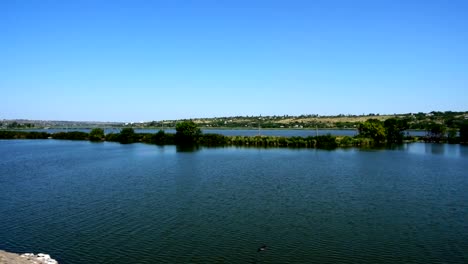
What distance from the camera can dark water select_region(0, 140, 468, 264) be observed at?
68.0 ft

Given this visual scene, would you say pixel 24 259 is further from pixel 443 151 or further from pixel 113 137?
pixel 113 137

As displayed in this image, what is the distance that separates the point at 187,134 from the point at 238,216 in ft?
263

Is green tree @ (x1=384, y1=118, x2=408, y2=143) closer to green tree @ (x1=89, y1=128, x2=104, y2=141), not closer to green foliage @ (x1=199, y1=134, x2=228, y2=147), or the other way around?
green foliage @ (x1=199, y1=134, x2=228, y2=147)

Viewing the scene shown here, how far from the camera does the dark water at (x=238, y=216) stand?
20.7 metres

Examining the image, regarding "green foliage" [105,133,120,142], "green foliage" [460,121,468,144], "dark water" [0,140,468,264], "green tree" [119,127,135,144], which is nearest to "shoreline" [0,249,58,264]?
"dark water" [0,140,468,264]

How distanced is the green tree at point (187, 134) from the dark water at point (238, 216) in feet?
190

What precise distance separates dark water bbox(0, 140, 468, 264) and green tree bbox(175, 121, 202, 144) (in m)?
57.9

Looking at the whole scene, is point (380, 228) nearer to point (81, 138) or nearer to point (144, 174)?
point (144, 174)

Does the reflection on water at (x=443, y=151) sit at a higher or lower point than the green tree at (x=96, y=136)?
lower

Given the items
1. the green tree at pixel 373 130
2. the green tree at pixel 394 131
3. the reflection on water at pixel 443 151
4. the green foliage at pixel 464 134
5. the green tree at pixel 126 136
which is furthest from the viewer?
the green tree at pixel 126 136

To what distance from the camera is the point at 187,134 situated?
10650 cm

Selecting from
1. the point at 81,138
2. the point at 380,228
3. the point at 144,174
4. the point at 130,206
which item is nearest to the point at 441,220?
the point at 380,228

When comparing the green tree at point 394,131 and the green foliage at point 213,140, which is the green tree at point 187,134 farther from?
the green tree at point 394,131

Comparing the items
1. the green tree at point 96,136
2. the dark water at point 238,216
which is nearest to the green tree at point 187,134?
the green tree at point 96,136
